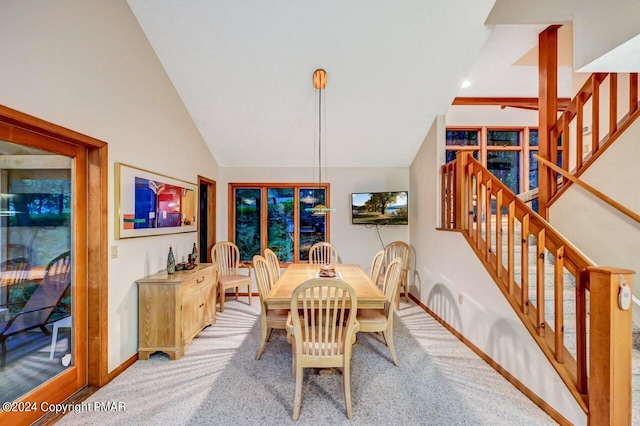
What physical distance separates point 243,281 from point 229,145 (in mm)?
2234

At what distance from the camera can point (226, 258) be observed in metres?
4.93

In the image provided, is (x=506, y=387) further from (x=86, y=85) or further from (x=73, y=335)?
(x=86, y=85)

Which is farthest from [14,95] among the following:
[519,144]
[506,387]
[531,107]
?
[519,144]

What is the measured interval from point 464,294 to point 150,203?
3.73 meters

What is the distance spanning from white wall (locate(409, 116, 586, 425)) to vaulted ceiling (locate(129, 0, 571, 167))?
763 mm

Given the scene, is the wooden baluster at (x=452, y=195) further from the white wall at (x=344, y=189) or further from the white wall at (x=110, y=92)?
the white wall at (x=110, y=92)

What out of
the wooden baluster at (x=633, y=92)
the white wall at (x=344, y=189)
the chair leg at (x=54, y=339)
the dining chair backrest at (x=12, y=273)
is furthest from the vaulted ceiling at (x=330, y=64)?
the chair leg at (x=54, y=339)

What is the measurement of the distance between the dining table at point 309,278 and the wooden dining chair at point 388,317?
0.15 m

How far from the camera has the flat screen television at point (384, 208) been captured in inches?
200

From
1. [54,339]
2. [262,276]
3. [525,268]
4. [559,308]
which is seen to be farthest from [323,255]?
[54,339]

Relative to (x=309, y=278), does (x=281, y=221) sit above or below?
above

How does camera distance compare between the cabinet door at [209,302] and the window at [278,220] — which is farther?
the window at [278,220]

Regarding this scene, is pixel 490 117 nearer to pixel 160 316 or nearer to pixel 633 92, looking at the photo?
pixel 633 92

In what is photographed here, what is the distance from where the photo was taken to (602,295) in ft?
5.72
